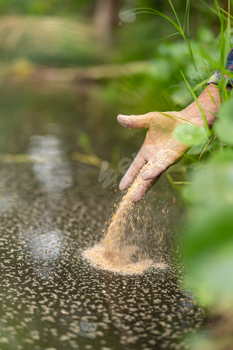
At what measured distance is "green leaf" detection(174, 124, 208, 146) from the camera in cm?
57

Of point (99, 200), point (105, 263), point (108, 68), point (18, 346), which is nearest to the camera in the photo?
point (18, 346)

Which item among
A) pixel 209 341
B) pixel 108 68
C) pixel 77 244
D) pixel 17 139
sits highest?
pixel 108 68

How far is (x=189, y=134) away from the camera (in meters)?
0.61

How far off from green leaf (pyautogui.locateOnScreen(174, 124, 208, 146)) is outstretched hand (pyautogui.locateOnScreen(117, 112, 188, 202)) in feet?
0.78

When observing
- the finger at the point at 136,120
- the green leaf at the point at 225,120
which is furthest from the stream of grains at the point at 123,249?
the green leaf at the point at 225,120

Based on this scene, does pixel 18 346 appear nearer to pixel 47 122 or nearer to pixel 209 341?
pixel 209 341

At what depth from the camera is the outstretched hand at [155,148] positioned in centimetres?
86

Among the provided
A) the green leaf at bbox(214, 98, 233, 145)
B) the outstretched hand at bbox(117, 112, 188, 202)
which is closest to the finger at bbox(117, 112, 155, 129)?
the outstretched hand at bbox(117, 112, 188, 202)

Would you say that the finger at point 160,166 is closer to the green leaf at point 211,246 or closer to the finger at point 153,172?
the finger at point 153,172

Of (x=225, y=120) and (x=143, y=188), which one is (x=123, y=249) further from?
(x=225, y=120)

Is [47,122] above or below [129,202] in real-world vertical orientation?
above

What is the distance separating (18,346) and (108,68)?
3428 millimetres

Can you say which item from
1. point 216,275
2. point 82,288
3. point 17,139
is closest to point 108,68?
point 17,139

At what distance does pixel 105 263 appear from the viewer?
0.93 m
